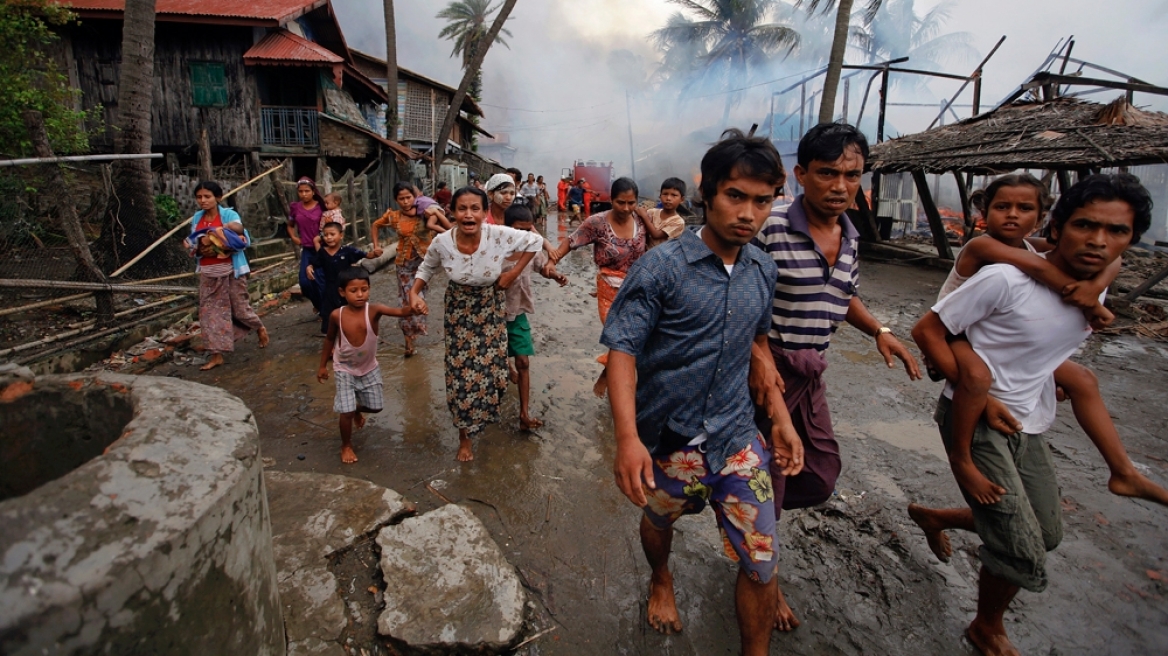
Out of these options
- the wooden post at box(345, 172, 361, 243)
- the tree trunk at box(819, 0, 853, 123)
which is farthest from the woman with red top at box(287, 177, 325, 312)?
the tree trunk at box(819, 0, 853, 123)

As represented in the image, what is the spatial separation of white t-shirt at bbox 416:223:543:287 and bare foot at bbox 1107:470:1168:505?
291cm

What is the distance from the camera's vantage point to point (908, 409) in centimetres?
455

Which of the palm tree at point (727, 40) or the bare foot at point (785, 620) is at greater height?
the palm tree at point (727, 40)

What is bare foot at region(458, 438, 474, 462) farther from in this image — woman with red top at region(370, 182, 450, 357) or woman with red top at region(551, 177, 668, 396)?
woman with red top at region(370, 182, 450, 357)

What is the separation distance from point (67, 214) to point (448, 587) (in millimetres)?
4964

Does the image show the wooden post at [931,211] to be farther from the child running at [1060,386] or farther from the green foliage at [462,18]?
the green foliage at [462,18]

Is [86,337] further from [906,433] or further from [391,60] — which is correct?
[391,60]

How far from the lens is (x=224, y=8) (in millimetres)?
15297

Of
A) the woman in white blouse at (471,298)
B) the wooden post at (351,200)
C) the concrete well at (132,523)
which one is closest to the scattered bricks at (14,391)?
the concrete well at (132,523)

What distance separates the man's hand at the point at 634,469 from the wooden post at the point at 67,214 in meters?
5.54

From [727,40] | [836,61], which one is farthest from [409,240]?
[727,40]

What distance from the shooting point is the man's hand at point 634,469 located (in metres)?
1.68

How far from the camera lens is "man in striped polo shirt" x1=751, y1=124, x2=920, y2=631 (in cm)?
216

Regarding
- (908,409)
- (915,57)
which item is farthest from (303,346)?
(915,57)
